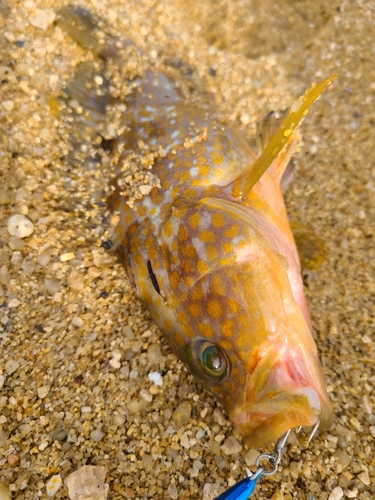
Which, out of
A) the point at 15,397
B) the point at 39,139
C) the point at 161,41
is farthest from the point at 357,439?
the point at 161,41

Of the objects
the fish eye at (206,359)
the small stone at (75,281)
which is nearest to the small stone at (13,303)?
the small stone at (75,281)

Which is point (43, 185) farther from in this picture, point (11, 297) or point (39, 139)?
point (11, 297)

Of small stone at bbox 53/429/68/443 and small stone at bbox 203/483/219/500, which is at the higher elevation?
small stone at bbox 53/429/68/443

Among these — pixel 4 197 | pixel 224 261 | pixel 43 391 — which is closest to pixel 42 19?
pixel 4 197

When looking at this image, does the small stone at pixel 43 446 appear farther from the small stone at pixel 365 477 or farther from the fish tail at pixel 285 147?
the fish tail at pixel 285 147

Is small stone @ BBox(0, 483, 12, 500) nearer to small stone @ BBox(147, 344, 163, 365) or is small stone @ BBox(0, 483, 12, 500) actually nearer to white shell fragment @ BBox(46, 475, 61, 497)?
white shell fragment @ BBox(46, 475, 61, 497)

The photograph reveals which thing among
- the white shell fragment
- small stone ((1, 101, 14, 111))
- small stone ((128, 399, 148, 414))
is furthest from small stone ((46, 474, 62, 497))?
small stone ((1, 101, 14, 111))
